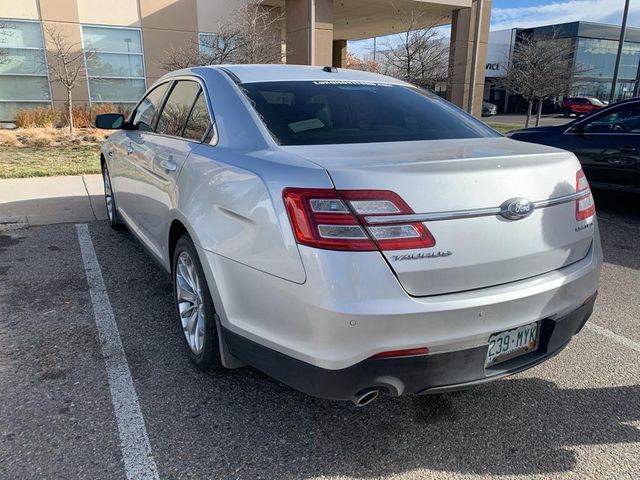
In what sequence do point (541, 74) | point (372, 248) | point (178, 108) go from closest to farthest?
point (372, 248) < point (178, 108) < point (541, 74)

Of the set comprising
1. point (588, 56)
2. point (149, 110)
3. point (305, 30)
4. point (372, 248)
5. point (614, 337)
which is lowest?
point (614, 337)

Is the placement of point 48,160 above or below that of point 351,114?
below

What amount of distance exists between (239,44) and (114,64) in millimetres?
6071

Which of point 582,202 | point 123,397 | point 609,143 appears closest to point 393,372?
point 582,202

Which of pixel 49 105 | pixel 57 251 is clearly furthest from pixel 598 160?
pixel 49 105

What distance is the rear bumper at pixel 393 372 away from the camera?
208cm

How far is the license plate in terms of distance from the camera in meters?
2.26

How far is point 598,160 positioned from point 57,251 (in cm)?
669

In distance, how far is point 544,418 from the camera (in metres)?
2.67

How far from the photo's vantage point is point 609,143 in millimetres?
6777

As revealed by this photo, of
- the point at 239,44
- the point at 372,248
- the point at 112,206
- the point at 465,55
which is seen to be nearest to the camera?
the point at 372,248

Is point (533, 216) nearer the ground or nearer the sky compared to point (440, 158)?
nearer the ground

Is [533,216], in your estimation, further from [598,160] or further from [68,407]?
[598,160]

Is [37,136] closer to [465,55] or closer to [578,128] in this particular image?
[578,128]
